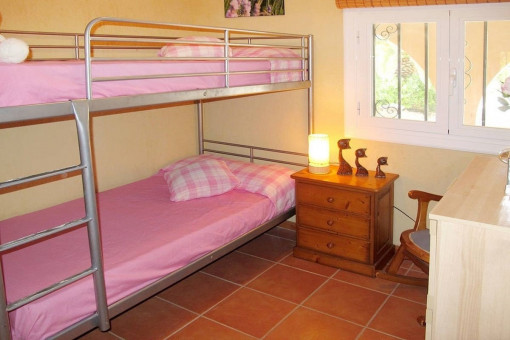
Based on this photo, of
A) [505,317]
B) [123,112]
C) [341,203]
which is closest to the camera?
[505,317]

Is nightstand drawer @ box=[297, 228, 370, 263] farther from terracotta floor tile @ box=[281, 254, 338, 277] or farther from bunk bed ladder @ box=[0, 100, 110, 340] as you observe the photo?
bunk bed ladder @ box=[0, 100, 110, 340]

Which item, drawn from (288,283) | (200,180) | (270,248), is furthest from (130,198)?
(288,283)

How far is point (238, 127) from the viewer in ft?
14.9

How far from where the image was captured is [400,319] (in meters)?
2.94

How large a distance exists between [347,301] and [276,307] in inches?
18.0

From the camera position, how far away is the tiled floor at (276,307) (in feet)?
9.29

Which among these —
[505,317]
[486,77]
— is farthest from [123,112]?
[505,317]

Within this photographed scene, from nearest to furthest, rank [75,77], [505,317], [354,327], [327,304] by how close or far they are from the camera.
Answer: [505,317], [75,77], [354,327], [327,304]

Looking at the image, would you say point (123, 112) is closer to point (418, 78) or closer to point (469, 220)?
point (418, 78)

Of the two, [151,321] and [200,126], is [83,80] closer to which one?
[151,321]

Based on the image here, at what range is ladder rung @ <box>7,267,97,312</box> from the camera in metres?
2.00

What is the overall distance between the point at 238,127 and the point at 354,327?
7.32 feet

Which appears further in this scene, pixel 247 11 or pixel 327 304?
pixel 247 11

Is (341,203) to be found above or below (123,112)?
below
